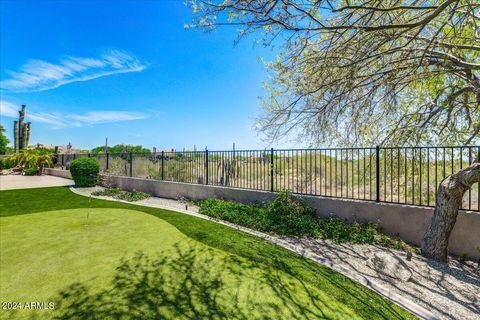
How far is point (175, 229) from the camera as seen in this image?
628 cm

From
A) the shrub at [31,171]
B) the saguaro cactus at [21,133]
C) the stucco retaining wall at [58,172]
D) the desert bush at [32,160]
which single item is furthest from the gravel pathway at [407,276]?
the saguaro cactus at [21,133]

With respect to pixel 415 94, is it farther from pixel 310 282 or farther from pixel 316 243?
pixel 310 282

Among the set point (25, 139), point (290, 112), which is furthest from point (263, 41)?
point (25, 139)

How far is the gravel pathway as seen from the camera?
135 inches

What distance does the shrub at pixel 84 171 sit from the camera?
45.4 feet

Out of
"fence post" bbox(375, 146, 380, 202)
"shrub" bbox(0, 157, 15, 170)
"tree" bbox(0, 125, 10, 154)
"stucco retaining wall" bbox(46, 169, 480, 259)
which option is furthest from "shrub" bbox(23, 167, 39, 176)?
"tree" bbox(0, 125, 10, 154)

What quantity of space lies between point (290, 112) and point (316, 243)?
3640 mm

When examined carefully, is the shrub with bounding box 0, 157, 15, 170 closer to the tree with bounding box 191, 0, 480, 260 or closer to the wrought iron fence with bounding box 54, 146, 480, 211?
the wrought iron fence with bounding box 54, 146, 480, 211

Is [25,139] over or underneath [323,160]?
over

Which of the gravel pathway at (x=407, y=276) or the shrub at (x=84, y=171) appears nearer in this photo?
the gravel pathway at (x=407, y=276)

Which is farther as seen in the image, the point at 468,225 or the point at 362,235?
the point at 362,235

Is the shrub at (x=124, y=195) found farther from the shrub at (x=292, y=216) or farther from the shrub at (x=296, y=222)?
the shrub at (x=292, y=216)

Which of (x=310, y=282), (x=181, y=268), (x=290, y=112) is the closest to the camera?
(x=310, y=282)

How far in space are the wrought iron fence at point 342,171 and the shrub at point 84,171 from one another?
213 inches
